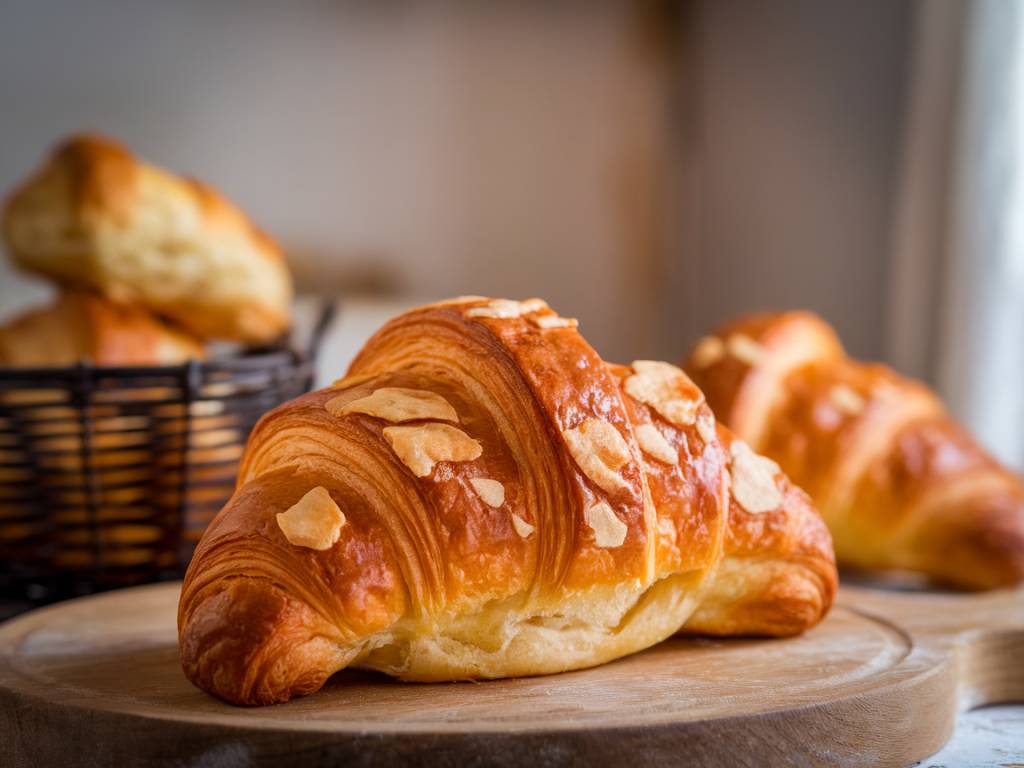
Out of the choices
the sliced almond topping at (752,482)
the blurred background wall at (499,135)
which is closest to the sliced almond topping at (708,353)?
the sliced almond topping at (752,482)

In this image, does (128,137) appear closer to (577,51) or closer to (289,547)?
(577,51)

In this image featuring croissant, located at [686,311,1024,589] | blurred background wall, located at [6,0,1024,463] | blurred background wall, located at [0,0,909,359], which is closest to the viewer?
croissant, located at [686,311,1024,589]

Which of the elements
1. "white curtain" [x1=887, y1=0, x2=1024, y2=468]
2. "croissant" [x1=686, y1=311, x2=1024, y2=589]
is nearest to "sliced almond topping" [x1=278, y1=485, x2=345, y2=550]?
"croissant" [x1=686, y1=311, x2=1024, y2=589]

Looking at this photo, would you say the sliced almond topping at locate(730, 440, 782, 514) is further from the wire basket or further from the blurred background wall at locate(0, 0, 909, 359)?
the blurred background wall at locate(0, 0, 909, 359)

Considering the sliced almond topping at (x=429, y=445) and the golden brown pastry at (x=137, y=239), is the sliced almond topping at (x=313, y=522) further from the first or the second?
the golden brown pastry at (x=137, y=239)

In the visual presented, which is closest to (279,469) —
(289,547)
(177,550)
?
(289,547)
